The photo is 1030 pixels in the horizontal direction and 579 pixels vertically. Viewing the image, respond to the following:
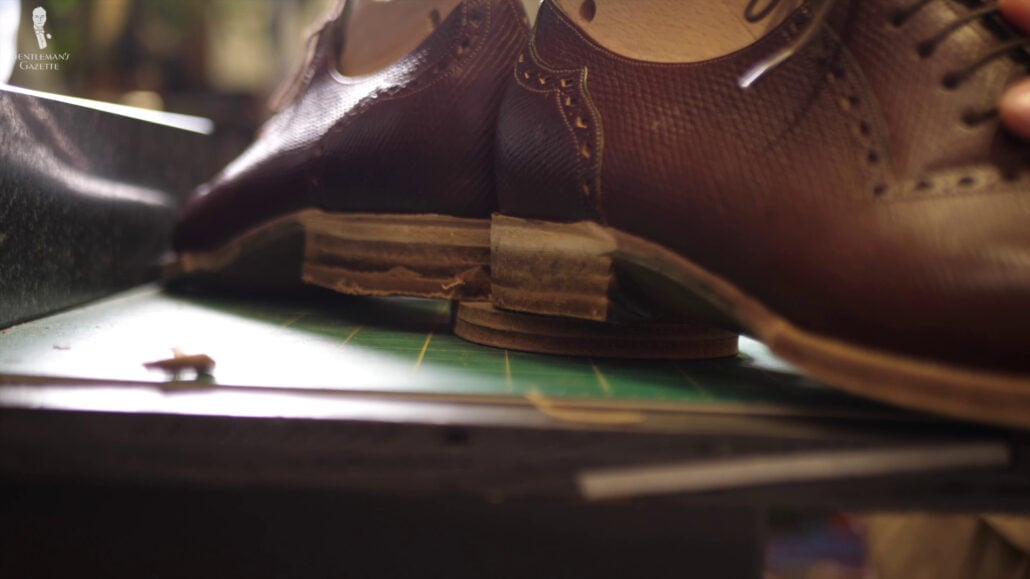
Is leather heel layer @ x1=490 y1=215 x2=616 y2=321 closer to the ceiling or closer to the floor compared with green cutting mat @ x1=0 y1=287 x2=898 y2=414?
closer to the ceiling

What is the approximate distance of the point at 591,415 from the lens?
14.7 inches

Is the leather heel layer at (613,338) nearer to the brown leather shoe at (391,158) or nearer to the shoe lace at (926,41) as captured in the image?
the brown leather shoe at (391,158)

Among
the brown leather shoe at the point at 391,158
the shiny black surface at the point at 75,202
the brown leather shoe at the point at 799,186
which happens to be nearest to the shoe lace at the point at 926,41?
the brown leather shoe at the point at 799,186

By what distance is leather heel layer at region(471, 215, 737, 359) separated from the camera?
518 millimetres

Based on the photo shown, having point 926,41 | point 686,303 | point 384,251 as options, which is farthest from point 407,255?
point 926,41

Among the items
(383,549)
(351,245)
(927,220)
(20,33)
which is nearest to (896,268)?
(927,220)

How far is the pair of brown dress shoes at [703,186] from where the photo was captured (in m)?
0.35

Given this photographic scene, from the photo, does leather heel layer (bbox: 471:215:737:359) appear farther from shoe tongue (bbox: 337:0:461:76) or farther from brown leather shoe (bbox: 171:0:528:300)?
shoe tongue (bbox: 337:0:461:76)

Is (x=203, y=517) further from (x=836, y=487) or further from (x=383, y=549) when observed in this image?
(x=836, y=487)

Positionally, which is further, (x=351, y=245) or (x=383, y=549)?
(x=351, y=245)

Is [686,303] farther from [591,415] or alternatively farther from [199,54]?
[199,54]

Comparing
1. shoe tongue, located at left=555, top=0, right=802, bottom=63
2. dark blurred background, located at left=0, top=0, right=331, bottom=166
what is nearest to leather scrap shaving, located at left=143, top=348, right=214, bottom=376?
shoe tongue, located at left=555, top=0, right=802, bottom=63

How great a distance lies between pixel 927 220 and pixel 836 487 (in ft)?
0.42

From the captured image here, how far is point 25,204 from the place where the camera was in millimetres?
606
